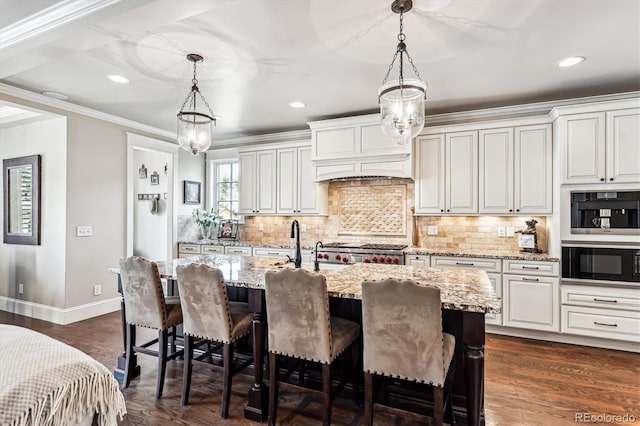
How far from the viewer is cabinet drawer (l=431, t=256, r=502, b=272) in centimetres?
378

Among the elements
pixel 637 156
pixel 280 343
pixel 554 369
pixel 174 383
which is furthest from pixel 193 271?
pixel 637 156

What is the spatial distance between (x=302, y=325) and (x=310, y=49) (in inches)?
82.3

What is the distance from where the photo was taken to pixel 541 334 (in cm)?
369

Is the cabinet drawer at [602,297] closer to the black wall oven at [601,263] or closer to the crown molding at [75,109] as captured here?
the black wall oven at [601,263]

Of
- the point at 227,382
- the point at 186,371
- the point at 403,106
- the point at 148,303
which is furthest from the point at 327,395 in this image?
the point at 403,106

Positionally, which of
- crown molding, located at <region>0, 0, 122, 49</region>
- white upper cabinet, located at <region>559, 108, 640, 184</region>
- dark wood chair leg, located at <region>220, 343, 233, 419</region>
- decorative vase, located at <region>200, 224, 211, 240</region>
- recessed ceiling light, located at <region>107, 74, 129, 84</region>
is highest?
recessed ceiling light, located at <region>107, 74, 129, 84</region>

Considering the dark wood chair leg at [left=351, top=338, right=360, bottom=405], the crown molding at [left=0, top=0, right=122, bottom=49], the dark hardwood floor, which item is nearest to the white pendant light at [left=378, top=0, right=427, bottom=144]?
the dark wood chair leg at [left=351, top=338, right=360, bottom=405]

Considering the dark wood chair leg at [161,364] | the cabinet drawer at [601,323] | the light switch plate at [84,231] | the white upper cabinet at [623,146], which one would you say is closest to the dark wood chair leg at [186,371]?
the dark wood chair leg at [161,364]

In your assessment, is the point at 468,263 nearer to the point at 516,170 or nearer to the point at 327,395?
the point at 516,170

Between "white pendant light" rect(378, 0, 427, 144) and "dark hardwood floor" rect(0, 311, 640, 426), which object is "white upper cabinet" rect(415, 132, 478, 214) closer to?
"dark hardwood floor" rect(0, 311, 640, 426)

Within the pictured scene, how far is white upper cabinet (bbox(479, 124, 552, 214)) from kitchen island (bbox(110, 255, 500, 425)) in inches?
68.4

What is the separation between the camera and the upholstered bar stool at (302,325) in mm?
1916

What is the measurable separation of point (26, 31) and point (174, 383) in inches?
106

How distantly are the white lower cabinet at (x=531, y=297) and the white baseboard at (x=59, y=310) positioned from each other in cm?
494
